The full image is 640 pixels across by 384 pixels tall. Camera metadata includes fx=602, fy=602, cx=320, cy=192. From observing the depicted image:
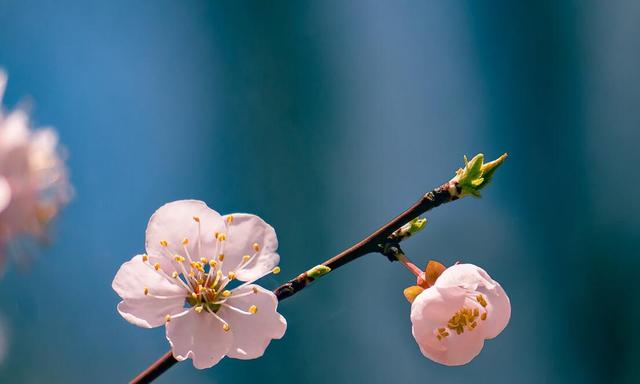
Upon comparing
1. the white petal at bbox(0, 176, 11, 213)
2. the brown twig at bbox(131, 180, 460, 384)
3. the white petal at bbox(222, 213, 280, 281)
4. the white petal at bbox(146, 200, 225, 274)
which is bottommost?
the brown twig at bbox(131, 180, 460, 384)

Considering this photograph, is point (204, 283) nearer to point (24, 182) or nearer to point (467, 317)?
point (467, 317)

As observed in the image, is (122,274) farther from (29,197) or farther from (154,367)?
(29,197)

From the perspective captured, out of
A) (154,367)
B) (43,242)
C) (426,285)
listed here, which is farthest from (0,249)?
(426,285)

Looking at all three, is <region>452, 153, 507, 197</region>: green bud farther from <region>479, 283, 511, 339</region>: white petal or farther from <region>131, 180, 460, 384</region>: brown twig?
<region>479, 283, 511, 339</region>: white petal

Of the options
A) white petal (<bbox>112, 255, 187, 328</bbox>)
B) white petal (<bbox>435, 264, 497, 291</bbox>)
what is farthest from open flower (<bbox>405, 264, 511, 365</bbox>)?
white petal (<bbox>112, 255, 187, 328</bbox>)

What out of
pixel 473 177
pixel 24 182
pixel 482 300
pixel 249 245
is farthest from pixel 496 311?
pixel 24 182

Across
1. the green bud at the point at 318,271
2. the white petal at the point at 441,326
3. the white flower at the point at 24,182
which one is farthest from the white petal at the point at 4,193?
the white petal at the point at 441,326

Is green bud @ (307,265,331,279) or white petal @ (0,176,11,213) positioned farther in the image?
green bud @ (307,265,331,279)
